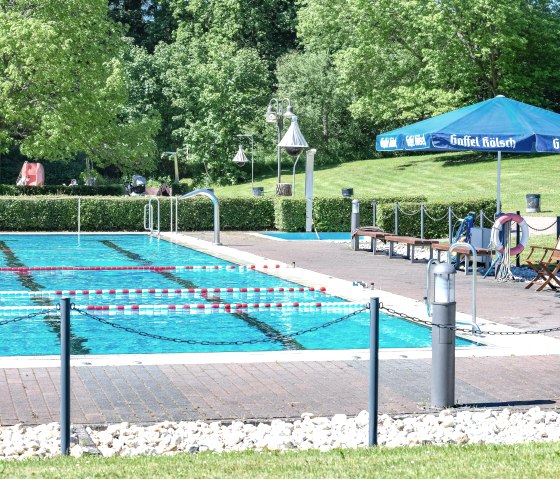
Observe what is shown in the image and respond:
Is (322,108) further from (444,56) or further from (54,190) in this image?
(54,190)

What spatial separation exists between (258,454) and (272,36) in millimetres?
62902

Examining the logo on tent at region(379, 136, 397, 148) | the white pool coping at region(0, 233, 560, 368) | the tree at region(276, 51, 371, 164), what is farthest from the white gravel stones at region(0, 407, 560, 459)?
the tree at region(276, 51, 371, 164)

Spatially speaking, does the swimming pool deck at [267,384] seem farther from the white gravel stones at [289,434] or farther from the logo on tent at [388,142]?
the logo on tent at [388,142]

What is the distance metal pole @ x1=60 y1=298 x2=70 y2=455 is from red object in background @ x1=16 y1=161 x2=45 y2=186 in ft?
129

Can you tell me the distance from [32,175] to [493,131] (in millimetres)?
33410

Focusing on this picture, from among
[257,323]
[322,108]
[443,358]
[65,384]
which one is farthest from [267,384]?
[322,108]

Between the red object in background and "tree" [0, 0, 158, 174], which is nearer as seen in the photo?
"tree" [0, 0, 158, 174]

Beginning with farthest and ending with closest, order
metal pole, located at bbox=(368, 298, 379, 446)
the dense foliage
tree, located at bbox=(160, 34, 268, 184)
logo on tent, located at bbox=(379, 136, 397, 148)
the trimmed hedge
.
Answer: tree, located at bbox=(160, 34, 268, 184) → the dense foliage → the trimmed hedge → logo on tent, located at bbox=(379, 136, 397, 148) → metal pole, located at bbox=(368, 298, 379, 446)

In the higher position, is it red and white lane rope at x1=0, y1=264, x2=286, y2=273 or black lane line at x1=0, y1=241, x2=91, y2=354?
red and white lane rope at x1=0, y1=264, x2=286, y2=273

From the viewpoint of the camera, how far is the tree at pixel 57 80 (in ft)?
112

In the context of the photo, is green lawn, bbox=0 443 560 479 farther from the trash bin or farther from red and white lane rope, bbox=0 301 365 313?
the trash bin

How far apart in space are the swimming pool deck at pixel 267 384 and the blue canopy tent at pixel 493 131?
414 cm

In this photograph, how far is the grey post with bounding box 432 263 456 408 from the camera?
823cm

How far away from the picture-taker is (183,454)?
21.3 feet
